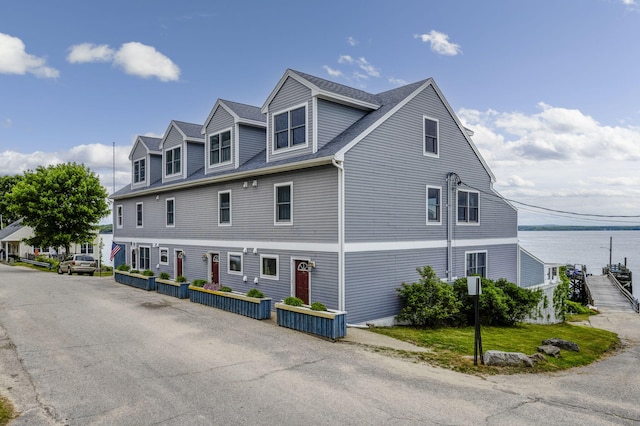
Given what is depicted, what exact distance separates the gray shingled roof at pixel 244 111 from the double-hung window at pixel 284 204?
16.9 feet

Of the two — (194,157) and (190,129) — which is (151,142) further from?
(194,157)

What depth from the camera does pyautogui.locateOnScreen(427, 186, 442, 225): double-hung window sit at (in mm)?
19281

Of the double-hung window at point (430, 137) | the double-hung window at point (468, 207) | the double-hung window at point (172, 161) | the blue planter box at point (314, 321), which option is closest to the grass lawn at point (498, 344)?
the blue planter box at point (314, 321)

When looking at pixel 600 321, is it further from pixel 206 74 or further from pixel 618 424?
pixel 206 74

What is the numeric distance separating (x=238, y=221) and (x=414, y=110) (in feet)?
30.7

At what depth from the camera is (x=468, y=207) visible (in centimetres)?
2150

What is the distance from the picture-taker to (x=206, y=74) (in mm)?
27281

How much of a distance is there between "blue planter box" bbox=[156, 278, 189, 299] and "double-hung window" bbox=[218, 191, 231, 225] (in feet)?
11.6

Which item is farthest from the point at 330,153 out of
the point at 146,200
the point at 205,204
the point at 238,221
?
the point at 146,200

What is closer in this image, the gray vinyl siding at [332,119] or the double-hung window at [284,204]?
the gray vinyl siding at [332,119]

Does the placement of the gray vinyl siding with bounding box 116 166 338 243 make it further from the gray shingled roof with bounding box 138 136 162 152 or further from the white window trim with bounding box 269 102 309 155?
the gray shingled roof with bounding box 138 136 162 152

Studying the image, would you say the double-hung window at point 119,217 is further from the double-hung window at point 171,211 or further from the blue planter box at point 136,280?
the double-hung window at point 171,211

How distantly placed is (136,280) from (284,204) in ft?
40.0

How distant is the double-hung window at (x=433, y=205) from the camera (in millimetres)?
19281
